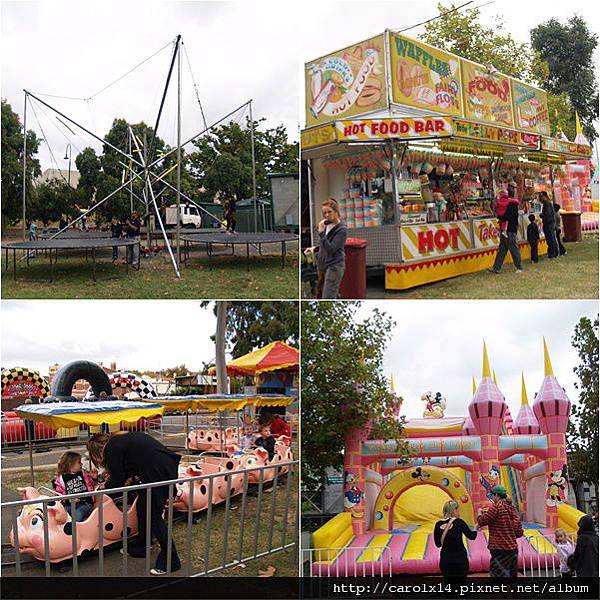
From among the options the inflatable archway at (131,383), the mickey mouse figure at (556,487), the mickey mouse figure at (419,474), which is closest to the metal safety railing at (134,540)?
the mickey mouse figure at (419,474)

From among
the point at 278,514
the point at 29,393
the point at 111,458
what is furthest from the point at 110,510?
the point at 29,393

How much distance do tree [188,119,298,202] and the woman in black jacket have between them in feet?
30.2

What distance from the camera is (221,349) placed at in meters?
11.9

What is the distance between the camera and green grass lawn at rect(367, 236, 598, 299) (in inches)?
323

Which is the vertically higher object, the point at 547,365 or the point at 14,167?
the point at 14,167

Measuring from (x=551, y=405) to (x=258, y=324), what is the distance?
7373mm

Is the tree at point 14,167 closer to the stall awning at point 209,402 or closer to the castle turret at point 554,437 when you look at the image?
the stall awning at point 209,402

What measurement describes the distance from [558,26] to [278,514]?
404 inches

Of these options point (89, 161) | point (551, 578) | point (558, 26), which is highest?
point (558, 26)

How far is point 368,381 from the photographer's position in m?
6.90

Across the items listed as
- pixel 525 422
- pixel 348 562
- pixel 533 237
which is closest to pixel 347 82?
pixel 533 237

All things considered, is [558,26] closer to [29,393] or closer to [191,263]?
[191,263]

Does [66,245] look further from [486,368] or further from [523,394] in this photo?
[523,394]

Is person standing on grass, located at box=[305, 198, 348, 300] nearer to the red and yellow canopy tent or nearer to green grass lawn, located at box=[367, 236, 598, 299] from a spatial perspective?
green grass lawn, located at box=[367, 236, 598, 299]
